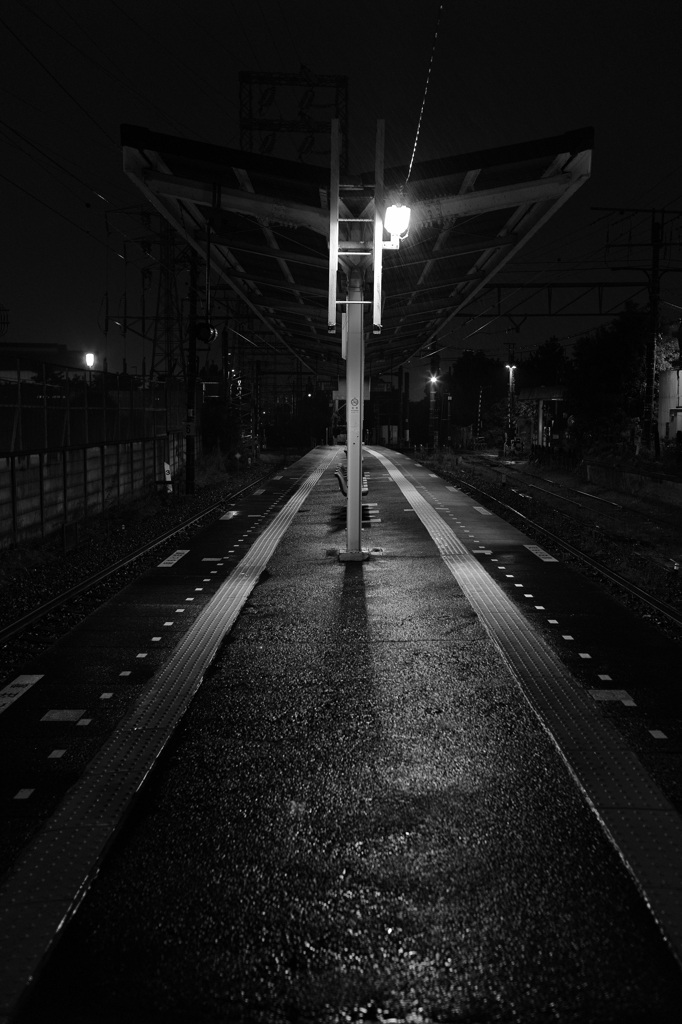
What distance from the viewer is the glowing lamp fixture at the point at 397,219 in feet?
36.6

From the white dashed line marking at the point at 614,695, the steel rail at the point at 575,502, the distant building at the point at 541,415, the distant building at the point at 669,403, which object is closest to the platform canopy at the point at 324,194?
the white dashed line marking at the point at 614,695

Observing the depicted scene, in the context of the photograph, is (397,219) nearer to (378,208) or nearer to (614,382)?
(378,208)

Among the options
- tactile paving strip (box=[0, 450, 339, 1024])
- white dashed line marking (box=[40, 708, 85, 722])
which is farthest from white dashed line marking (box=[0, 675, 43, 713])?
tactile paving strip (box=[0, 450, 339, 1024])

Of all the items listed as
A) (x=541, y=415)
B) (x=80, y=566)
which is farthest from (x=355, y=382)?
(x=541, y=415)

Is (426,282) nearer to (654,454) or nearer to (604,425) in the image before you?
(654,454)

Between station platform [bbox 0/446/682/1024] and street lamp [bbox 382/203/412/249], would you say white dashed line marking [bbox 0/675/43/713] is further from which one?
street lamp [bbox 382/203/412/249]

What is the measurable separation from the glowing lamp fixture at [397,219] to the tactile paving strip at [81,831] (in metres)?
6.34

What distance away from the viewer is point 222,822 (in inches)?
191

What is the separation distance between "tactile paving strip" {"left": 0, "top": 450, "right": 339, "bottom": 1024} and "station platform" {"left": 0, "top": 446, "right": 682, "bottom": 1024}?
2cm

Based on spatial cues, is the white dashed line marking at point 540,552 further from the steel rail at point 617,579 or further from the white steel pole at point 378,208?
the white steel pole at point 378,208

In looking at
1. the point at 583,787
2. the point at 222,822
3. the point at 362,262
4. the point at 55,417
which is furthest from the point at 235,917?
the point at 55,417

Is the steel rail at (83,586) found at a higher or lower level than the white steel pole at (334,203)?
lower

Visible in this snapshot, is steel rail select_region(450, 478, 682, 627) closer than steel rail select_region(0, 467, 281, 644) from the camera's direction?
No

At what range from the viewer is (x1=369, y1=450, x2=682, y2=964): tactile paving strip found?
13.8ft
